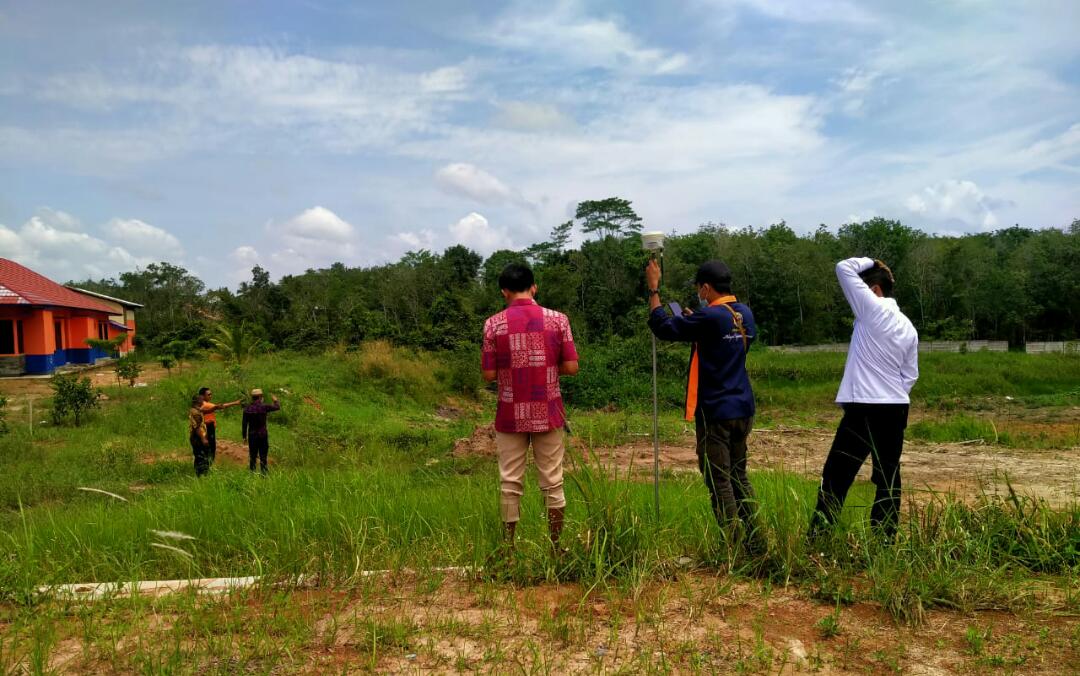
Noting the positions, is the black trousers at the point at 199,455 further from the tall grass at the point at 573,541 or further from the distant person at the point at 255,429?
the tall grass at the point at 573,541

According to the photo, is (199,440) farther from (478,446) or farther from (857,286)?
(857,286)

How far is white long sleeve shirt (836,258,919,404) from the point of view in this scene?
373 cm

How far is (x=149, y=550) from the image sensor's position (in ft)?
14.5

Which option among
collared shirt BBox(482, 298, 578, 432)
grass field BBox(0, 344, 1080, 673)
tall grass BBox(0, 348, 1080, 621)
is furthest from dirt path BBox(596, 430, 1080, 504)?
collared shirt BBox(482, 298, 578, 432)

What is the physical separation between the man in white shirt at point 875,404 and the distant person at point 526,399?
1.42 m

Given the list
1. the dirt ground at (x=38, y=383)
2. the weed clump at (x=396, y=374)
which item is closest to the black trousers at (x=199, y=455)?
the dirt ground at (x=38, y=383)

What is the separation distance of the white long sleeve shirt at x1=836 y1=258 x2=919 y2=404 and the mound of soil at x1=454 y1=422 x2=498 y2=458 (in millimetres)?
8690

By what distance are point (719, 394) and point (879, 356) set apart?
2.88ft

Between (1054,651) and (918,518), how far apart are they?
3.80 ft

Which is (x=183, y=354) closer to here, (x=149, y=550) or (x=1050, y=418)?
(x=149, y=550)

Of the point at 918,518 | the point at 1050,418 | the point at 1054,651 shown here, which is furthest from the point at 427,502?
the point at 1050,418

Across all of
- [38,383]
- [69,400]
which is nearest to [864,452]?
[69,400]

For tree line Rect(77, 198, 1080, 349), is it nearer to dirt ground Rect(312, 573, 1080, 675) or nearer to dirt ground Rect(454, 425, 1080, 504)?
dirt ground Rect(454, 425, 1080, 504)

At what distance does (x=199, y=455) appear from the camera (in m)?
9.41
